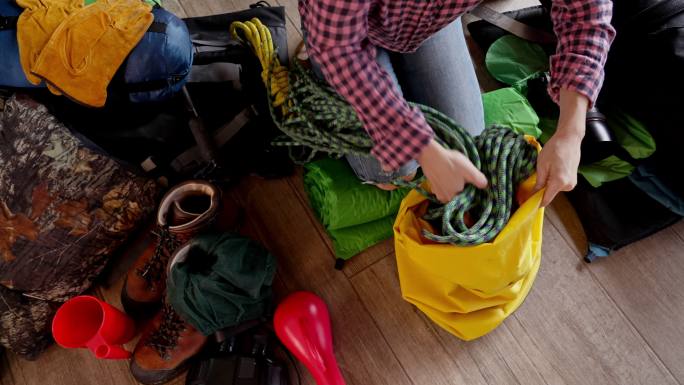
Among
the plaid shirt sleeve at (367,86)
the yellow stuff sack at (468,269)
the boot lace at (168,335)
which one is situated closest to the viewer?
the plaid shirt sleeve at (367,86)

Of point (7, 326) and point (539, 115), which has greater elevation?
point (7, 326)

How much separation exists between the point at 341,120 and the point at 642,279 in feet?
2.76

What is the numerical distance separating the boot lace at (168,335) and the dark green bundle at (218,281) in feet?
0.18

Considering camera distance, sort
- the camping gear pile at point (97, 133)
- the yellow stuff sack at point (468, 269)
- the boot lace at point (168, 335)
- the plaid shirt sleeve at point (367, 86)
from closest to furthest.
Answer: the plaid shirt sleeve at point (367, 86)
the yellow stuff sack at point (468, 269)
the camping gear pile at point (97, 133)
the boot lace at point (168, 335)

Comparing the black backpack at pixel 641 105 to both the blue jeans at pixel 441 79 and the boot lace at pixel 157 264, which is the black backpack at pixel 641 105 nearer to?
the blue jeans at pixel 441 79

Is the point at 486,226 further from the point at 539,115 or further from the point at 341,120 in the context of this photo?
the point at 539,115

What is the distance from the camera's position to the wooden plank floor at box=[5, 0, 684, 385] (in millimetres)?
986

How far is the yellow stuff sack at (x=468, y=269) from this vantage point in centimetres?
70

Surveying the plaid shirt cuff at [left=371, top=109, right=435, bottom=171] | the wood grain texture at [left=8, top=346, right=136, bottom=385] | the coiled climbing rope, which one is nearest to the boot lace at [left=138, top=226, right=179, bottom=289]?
the wood grain texture at [left=8, top=346, right=136, bottom=385]

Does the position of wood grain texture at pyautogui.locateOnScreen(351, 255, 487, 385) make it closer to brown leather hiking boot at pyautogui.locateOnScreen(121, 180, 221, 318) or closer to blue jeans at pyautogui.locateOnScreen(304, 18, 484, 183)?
blue jeans at pyautogui.locateOnScreen(304, 18, 484, 183)

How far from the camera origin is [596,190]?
1040 mm

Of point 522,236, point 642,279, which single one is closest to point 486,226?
point 522,236

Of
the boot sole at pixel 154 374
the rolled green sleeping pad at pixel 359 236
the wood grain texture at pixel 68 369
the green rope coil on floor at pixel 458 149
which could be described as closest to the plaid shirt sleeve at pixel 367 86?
the green rope coil on floor at pixel 458 149

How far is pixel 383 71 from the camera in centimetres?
67
